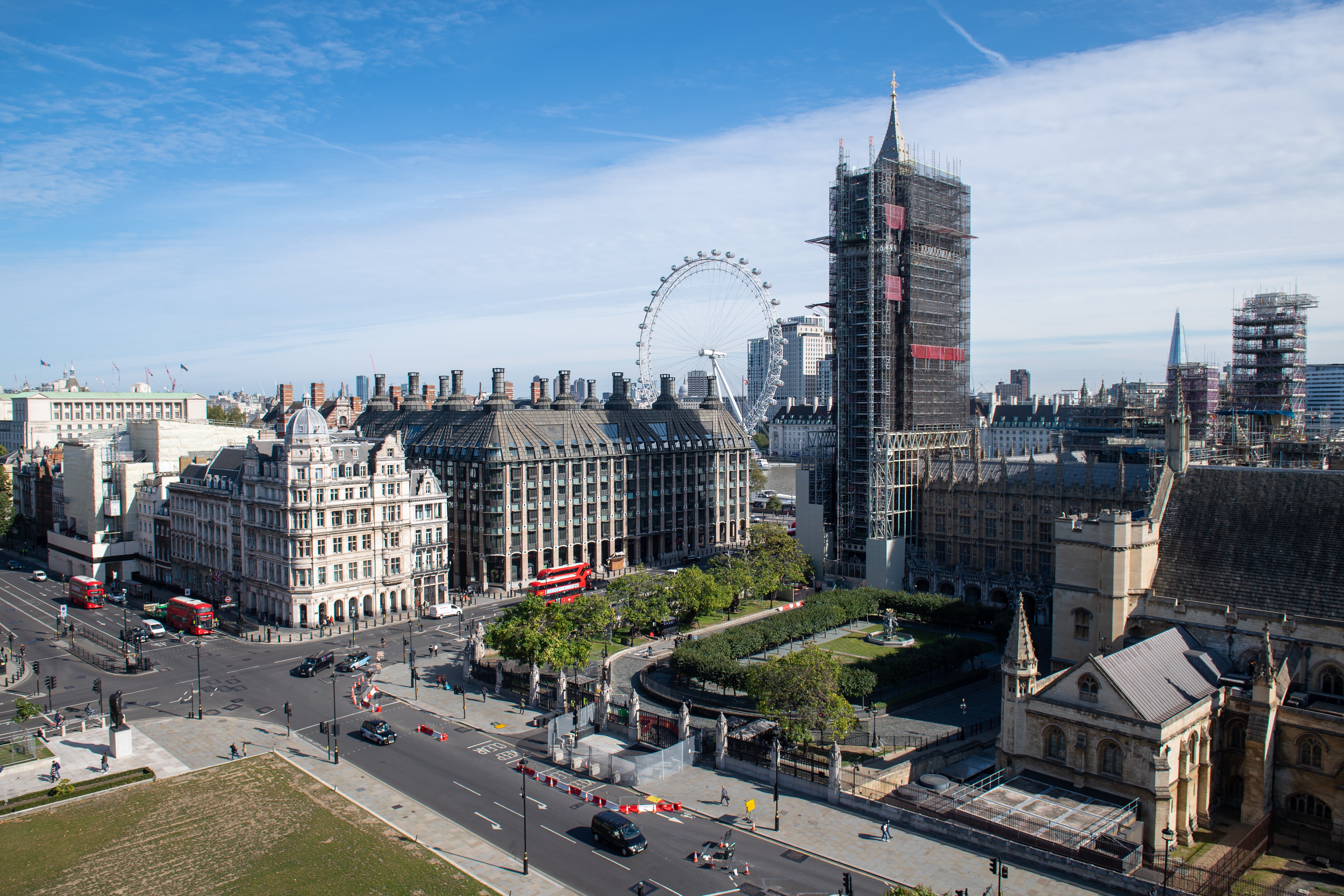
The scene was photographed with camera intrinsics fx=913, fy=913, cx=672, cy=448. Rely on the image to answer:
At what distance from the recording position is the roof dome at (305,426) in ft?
349

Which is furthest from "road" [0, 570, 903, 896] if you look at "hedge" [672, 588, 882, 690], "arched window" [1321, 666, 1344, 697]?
"arched window" [1321, 666, 1344, 697]

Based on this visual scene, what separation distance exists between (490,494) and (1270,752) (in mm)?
93177

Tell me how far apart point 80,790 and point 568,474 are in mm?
79132

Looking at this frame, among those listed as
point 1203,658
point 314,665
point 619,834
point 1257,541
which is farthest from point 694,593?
point 1257,541

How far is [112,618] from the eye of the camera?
11019cm

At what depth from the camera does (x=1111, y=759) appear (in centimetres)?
5628

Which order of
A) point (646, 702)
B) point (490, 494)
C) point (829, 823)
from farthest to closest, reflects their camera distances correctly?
1. point (490, 494)
2. point (646, 702)
3. point (829, 823)

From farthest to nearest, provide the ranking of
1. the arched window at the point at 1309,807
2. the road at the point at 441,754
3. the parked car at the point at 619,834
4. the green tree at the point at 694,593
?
the green tree at the point at 694,593
the arched window at the point at 1309,807
the parked car at the point at 619,834
the road at the point at 441,754

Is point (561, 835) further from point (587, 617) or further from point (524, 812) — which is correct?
point (587, 617)

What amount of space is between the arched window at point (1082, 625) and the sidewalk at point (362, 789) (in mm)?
44716

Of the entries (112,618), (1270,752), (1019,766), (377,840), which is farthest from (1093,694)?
(112,618)

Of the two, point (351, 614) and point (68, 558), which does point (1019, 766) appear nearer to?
point (351, 614)

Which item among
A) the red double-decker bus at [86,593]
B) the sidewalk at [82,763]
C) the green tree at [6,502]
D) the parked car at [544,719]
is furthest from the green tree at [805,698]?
the green tree at [6,502]

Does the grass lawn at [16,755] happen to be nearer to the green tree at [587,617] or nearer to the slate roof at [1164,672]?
the green tree at [587,617]
